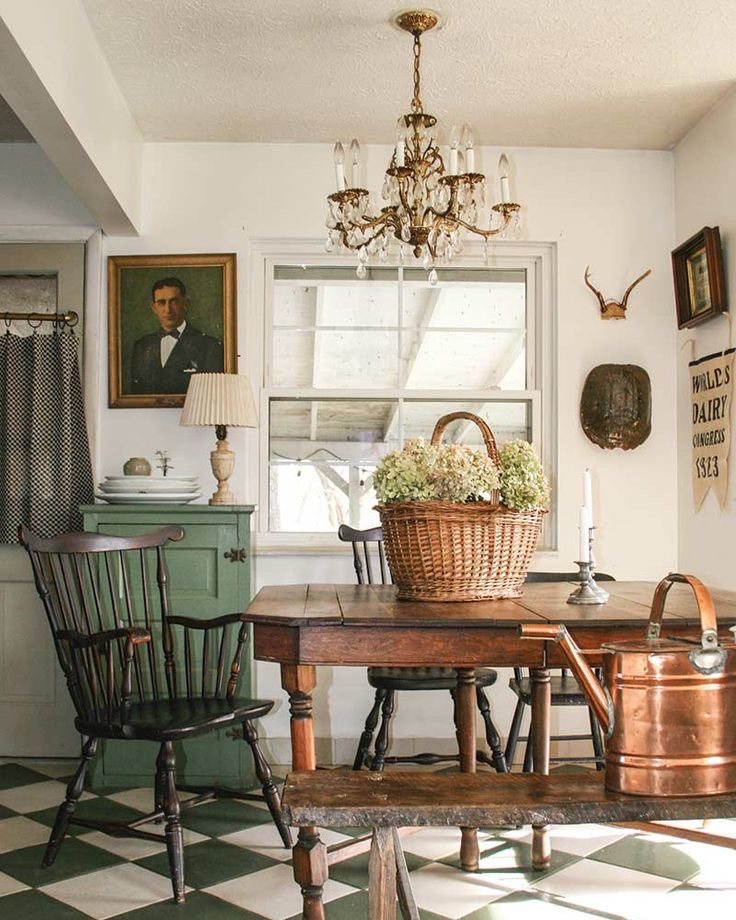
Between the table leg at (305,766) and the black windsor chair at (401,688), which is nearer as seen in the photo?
the table leg at (305,766)

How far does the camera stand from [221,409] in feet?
12.8

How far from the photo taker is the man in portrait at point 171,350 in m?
4.25

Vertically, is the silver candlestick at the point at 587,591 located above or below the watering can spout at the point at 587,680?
above

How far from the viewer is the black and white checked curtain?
4090 millimetres

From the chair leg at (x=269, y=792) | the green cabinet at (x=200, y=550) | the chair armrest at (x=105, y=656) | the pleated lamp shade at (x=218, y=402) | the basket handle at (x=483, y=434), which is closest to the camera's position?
the basket handle at (x=483, y=434)

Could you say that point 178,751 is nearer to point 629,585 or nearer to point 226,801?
point 226,801

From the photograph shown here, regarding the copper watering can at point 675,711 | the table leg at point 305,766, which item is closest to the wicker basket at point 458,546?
the table leg at point 305,766

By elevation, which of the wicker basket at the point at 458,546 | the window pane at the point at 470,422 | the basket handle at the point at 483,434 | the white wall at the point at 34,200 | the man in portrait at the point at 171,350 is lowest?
the wicker basket at the point at 458,546

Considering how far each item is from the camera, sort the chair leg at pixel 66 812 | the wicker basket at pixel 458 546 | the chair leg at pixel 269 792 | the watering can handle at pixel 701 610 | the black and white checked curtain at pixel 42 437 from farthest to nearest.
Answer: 1. the black and white checked curtain at pixel 42 437
2. the chair leg at pixel 269 792
3. the chair leg at pixel 66 812
4. the wicker basket at pixel 458 546
5. the watering can handle at pixel 701 610

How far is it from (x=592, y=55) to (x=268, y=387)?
184cm

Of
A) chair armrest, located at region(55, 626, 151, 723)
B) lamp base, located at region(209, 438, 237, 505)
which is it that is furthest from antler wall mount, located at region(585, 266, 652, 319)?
chair armrest, located at region(55, 626, 151, 723)

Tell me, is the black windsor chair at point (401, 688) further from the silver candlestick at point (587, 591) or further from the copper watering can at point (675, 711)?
the copper watering can at point (675, 711)

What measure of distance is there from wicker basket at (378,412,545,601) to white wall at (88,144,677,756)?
5.94ft

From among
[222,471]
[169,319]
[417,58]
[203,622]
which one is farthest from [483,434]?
[169,319]
